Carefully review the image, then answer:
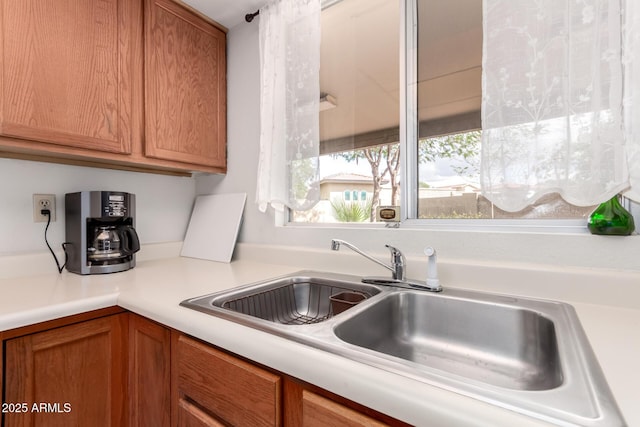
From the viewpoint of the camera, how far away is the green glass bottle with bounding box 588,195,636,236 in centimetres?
81

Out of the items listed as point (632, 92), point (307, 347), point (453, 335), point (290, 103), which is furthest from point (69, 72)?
point (632, 92)

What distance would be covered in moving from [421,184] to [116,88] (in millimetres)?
1338

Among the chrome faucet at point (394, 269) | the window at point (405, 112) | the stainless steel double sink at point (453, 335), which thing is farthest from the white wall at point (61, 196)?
the chrome faucet at point (394, 269)

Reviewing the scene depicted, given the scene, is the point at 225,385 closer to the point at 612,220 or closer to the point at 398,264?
the point at 398,264

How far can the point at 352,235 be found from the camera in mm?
1297

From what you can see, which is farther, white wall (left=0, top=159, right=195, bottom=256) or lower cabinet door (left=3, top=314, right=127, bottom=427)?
white wall (left=0, top=159, right=195, bottom=256)

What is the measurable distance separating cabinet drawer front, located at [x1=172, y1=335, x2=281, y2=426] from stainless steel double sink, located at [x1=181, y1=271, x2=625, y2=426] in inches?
3.6

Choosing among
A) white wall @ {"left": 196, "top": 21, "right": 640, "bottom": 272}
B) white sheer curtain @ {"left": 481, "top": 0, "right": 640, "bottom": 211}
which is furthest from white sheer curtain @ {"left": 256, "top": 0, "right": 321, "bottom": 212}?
white sheer curtain @ {"left": 481, "top": 0, "right": 640, "bottom": 211}

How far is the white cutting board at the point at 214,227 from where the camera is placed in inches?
63.1

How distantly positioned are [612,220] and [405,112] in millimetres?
752

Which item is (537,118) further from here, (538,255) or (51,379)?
(51,379)

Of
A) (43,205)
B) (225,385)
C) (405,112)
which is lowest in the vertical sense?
(225,385)

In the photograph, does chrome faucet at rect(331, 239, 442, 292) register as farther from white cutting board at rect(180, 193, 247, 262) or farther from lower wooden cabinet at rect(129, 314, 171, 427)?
white cutting board at rect(180, 193, 247, 262)

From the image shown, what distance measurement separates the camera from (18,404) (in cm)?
78
